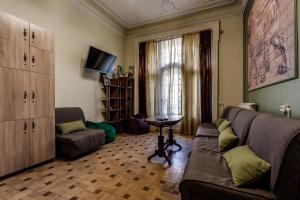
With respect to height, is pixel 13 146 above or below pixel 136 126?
above

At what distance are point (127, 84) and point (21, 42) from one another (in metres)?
3.10

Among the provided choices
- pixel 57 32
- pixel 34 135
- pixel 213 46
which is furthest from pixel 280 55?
pixel 57 32

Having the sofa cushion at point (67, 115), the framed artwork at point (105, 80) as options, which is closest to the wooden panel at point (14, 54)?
the sofa cushion at point (67, 115)

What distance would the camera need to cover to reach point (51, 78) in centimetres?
278

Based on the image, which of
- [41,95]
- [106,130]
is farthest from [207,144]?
[41,95]

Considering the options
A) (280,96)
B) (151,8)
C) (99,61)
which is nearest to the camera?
(280,96)

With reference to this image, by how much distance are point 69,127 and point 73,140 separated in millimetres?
485

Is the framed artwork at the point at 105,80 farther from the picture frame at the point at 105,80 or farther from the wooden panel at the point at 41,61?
the wooden panel at the point at 41,61

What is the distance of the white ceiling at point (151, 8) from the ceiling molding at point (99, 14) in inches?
7.5

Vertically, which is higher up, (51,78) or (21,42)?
(21,42)

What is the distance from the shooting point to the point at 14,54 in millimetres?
2283

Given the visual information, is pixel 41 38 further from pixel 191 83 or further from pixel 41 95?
pixel 191 83

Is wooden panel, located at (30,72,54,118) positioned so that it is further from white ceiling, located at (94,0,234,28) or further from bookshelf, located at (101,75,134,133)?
white ceiling, located at (94,0,234,28)

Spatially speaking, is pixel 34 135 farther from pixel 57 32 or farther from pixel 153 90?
pixel 153 90
